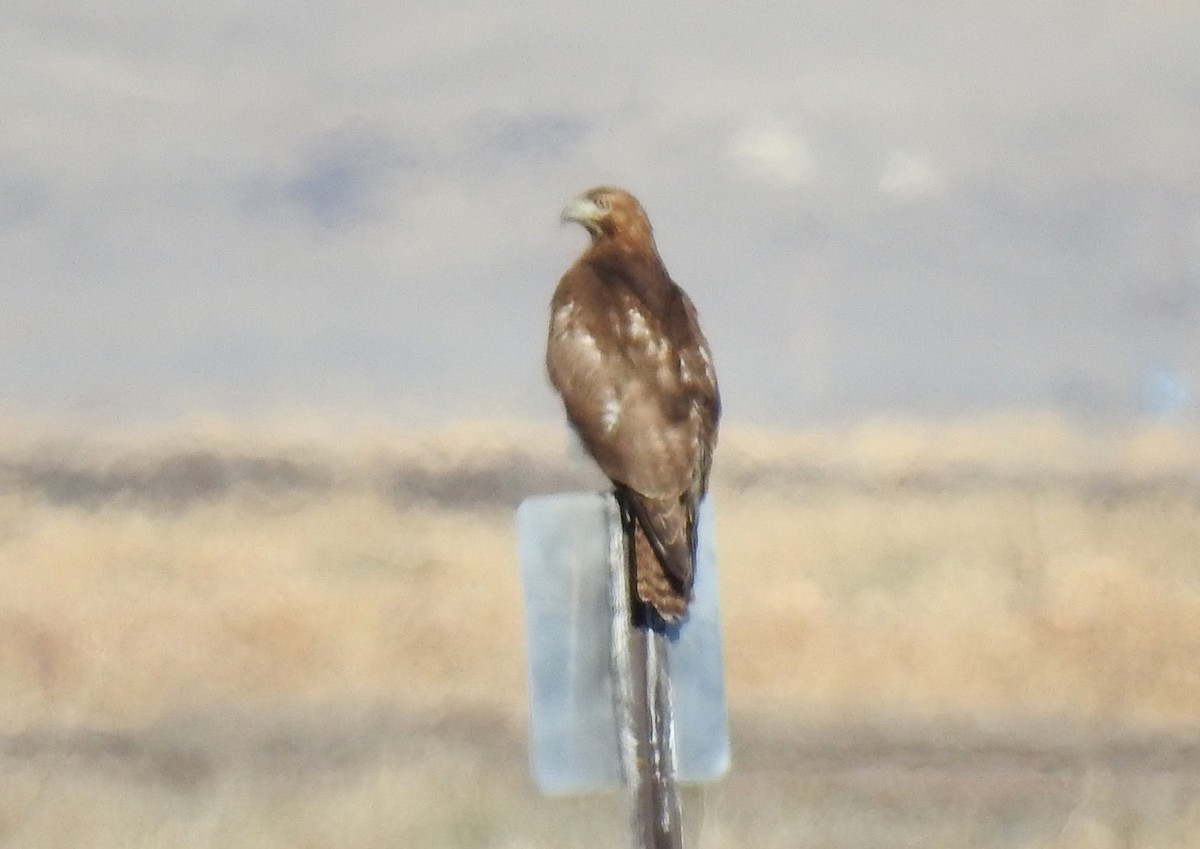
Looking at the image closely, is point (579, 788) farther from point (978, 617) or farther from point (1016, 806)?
point (978, 617)

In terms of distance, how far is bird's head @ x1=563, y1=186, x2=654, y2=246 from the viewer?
5781 millimetres

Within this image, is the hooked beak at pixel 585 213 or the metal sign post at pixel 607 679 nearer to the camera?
the metal sign post at pixel 607 679

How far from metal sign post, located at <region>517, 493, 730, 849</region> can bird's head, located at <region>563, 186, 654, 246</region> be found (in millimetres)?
2505

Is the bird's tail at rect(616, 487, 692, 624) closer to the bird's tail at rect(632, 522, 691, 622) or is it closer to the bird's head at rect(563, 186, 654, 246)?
the bird's tail at rect(632, 522, 691, 622)

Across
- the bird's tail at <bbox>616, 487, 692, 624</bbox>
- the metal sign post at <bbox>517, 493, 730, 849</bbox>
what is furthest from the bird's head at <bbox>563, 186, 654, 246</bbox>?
the metal sign post at <bbox>517, 493, 730, 849</bbox>

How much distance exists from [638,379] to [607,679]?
5.24ft

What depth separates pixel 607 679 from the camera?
133 inches

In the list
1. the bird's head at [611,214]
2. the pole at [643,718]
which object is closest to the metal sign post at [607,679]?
the pole at [643,718]

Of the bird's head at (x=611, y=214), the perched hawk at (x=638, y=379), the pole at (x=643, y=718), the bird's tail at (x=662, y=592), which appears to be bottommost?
the pole at (x=643, y=718)

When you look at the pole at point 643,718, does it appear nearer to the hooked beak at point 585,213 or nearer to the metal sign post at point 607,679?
the metal sign post at point 607,679

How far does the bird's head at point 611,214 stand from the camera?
5.78 metres

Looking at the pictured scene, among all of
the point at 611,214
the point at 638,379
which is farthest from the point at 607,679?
the point at 611,214

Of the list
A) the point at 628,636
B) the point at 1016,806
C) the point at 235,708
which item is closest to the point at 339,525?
the point at 235,708

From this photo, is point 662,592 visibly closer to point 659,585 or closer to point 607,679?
point 659,585
